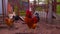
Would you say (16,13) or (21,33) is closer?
(21,33)

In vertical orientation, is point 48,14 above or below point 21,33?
above

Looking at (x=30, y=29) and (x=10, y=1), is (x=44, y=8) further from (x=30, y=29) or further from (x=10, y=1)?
(x=30, y=29)

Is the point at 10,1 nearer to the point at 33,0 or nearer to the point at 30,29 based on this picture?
the point at 33,0

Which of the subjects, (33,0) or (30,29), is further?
(33,0)

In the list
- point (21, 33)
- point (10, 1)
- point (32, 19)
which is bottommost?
point (21, 33)

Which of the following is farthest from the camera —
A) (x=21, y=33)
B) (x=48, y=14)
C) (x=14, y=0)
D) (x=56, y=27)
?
(x=14, y=0)

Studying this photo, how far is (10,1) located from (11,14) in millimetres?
207

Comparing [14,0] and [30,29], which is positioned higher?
[14,0]

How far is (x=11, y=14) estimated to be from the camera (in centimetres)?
186

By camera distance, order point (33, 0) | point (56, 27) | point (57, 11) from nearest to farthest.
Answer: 1. point (56, 27)
2. point (33, 0)
3. point (57, 11)

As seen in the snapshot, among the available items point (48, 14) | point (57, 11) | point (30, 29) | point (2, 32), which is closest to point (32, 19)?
point (30, 29)

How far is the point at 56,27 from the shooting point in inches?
61.6

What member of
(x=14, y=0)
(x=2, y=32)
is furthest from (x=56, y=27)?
(x=14, y=0)

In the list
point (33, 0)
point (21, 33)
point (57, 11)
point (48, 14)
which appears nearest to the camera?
point (21, 33)
